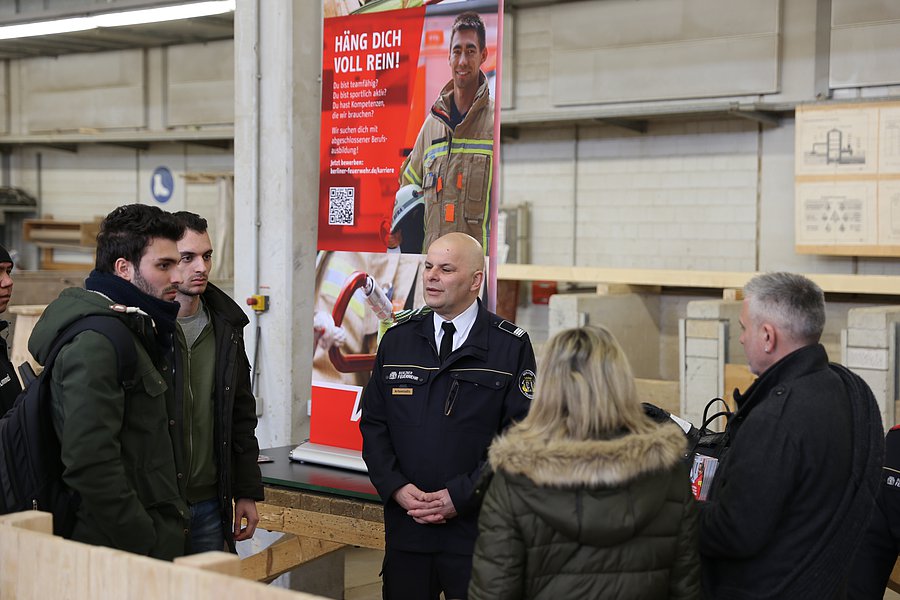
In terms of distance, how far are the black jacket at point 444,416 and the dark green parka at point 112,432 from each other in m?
0.64

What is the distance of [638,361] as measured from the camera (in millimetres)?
9203

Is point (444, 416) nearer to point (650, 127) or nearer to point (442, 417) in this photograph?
point (442, 417)

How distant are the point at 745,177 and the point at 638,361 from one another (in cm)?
206

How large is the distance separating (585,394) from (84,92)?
44.6 ft

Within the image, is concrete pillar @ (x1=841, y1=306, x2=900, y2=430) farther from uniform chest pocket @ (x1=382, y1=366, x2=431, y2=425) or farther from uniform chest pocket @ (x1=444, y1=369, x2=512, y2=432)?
uniform chest pocket @ (x1=382, y1=366, x2=431, y2=425)

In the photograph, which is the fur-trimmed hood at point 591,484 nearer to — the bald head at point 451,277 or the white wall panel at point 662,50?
the bald head at point 451,277

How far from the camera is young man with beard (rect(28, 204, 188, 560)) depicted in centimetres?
224

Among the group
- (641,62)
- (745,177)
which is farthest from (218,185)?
(745,177)

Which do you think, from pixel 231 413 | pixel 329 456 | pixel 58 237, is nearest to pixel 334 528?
pixel 329 456

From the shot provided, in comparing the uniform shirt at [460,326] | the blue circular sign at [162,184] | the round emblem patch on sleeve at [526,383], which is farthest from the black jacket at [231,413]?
the blue circular sign at [162,184]

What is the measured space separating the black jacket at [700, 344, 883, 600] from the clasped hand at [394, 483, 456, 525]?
739mm

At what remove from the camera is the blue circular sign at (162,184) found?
43.7 feet

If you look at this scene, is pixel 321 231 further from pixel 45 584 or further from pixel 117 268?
pixel 45 584

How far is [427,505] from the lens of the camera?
276cm
